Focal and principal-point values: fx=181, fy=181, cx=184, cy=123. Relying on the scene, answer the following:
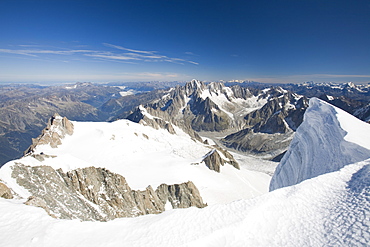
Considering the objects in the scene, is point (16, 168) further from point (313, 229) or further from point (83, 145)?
point (83, 145)

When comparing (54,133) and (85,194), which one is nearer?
(85,194)

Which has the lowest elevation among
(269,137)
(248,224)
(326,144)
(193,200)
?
(269,137)

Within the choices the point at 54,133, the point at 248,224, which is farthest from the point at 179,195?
the point at 54,133

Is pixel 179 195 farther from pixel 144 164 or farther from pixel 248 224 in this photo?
pixel 248 224

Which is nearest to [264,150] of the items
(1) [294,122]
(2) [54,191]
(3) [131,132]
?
(1) [294,122]

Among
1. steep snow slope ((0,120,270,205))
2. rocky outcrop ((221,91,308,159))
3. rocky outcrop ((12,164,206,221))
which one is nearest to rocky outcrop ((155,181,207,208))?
rocky outcrop ((12,164,206,221))

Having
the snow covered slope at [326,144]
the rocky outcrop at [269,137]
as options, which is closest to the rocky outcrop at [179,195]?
the snow covered slope at [326,144]

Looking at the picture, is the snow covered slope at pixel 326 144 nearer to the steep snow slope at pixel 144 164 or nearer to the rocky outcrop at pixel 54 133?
the steep snow slope at pixel 144 164
